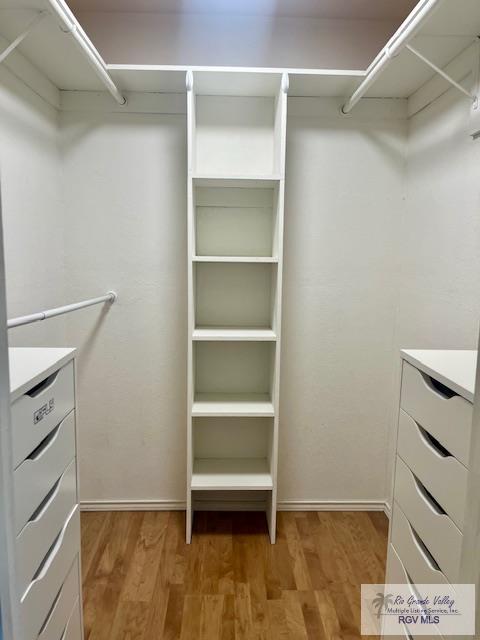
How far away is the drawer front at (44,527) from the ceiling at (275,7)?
81.0 inches

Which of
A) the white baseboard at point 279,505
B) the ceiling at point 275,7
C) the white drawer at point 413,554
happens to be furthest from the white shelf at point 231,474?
the ceiling at point 275,7

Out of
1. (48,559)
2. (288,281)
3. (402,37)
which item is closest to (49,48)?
(402,37)

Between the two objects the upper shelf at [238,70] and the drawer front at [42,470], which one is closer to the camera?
the drawer front at [42,470]

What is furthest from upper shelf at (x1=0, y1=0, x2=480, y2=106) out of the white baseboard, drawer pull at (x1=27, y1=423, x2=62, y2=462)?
the white baseboard

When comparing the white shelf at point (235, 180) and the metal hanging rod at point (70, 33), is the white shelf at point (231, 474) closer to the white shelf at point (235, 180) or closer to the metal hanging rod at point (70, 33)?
the white shelf at point (235, 180)

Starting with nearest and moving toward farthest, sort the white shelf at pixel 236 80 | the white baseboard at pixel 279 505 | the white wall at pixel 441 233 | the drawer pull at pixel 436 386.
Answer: the drawer pull at pixel 436 386, the white wall at pixel 441 233, the white shelf at pixel 236 80, the white baseboard at pixel 279 505

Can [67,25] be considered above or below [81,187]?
above

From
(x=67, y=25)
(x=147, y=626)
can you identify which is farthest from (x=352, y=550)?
(x=67, y=25)

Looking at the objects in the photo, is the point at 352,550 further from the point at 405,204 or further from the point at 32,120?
the point at 32,120

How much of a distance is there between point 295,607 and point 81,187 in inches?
85.2

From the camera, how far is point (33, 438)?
3.28 feet

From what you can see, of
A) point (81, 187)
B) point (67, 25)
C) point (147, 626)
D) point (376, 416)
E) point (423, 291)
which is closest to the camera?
point (67, 25)

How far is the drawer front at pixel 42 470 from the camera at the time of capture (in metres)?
0.94

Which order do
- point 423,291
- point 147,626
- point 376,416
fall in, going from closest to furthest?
point 147,626
point 423,291
point 376,416
